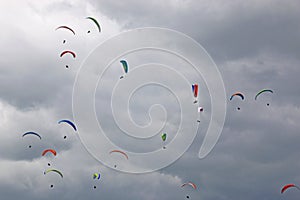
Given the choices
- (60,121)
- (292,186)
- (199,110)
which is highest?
(199,110)

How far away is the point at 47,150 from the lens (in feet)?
361

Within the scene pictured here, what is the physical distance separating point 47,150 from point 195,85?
4217 cm

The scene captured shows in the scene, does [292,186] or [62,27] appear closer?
[292,186]

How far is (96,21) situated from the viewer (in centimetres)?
10144

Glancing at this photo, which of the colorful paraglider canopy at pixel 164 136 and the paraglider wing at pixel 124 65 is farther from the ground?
the paraglider wing at pixel 124 65

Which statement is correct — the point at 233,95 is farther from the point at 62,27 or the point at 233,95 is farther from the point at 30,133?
the point at 30,133

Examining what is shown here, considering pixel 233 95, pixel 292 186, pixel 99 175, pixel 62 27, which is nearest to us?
pixel 292 186

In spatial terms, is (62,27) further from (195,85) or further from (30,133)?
(195,85)

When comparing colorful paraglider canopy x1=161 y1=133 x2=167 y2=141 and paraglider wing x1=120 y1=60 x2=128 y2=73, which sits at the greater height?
paraglider wing x1=120 y1=60 x2=128 y2=73

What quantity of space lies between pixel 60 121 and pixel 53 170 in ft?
45.8

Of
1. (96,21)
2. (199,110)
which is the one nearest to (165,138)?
(199,110)

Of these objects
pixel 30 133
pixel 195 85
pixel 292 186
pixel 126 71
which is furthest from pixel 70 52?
pixel 292 186

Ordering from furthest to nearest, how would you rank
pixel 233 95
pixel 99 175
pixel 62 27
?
pixel 99 175 < pixel 233 95 < pixel 62 27

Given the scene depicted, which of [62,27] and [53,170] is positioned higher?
[62,27]
